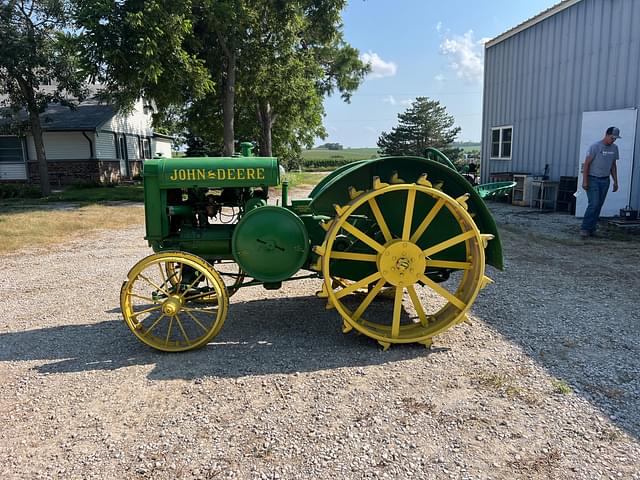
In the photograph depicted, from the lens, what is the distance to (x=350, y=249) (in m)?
4.34

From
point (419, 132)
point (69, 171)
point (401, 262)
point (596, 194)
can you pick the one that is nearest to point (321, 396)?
point (401, 262)

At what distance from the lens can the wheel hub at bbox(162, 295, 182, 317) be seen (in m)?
3.93

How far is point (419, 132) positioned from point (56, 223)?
121 feet

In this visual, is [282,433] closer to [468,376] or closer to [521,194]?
[468,376]

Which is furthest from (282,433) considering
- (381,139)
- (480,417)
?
(381,139)

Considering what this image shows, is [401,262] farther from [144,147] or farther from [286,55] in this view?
[144,147]

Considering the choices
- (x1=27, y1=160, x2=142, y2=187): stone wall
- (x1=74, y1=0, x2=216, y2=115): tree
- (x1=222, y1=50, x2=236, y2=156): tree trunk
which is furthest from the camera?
(x1=27, y1=160, x2=142, y2=187): stone wall

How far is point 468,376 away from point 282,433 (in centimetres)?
147

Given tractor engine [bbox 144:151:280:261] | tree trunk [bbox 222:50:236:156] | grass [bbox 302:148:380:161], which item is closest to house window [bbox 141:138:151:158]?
tree trunk [bbox 222:50:236:156]

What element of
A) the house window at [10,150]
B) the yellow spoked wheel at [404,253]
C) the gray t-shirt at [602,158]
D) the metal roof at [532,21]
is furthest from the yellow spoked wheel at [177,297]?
the house window at [10,150]

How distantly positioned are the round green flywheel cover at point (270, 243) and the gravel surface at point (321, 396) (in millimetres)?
622

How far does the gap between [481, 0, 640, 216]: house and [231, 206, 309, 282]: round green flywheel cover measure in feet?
29.6

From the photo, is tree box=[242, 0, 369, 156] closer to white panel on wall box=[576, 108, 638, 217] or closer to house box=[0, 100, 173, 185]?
house box=[0, 100, 173, 185]

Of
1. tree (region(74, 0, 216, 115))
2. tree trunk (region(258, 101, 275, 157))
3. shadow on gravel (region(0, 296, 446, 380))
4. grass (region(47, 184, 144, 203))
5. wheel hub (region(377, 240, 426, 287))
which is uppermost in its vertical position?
tree (region(74, 0, 216, 115))
